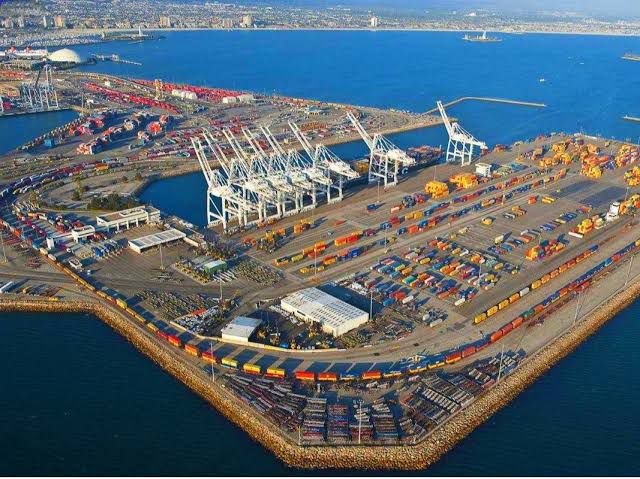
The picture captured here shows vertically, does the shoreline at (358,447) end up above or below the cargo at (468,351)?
below

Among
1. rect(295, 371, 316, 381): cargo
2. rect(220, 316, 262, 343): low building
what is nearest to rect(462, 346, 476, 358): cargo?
rect(295, 371, 316, 381): cargo

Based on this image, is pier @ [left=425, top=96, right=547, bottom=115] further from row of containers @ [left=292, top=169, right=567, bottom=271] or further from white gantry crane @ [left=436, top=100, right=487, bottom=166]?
row of containers @ [left=292, top=169, right=567, bottom=271]

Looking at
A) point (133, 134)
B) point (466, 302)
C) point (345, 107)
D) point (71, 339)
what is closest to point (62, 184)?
point (133, 134)

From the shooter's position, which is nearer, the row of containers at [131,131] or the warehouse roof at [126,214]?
the warehouse roof at [126,214]

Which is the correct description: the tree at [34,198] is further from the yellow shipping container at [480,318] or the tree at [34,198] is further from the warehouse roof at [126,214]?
the yellow shipping container at [480,318]

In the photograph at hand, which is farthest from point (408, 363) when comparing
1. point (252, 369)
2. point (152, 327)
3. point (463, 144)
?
point (463, 144)

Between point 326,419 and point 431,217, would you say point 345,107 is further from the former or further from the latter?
point 326,419

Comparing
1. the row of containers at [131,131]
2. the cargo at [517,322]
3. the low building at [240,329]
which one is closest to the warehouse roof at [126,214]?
the low building at [240,329]
